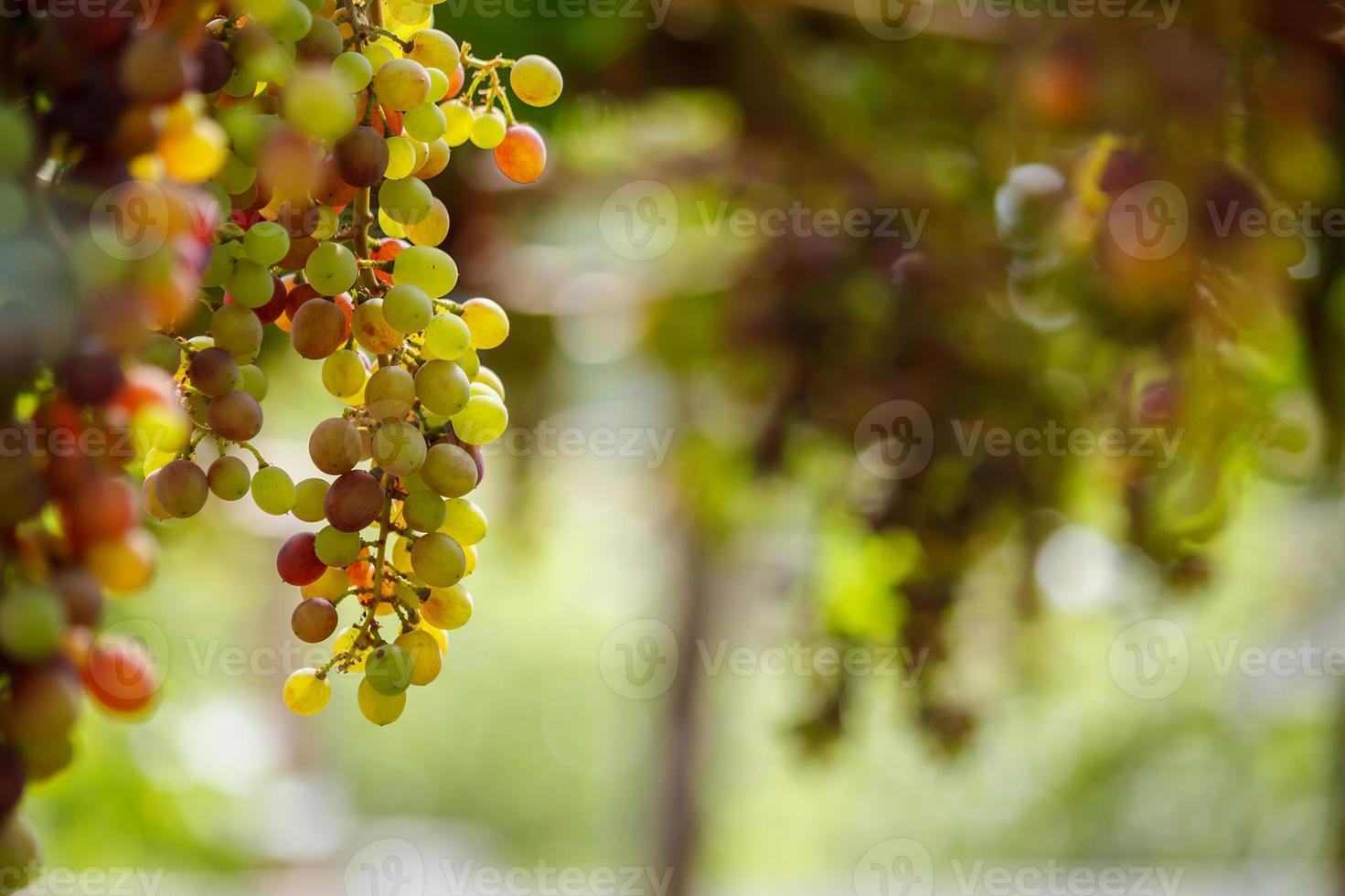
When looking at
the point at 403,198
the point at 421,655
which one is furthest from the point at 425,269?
the point at 421,655

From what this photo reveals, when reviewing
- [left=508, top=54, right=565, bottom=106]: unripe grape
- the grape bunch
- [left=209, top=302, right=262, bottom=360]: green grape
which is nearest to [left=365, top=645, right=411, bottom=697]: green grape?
the grape bunch

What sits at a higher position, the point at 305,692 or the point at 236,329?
the point at 236,329

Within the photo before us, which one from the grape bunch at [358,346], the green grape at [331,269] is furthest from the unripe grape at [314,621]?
the green grape at [331,269]

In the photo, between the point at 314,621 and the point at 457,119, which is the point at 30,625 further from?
the point at 457,119

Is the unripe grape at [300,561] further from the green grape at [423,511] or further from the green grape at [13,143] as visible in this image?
the green grape at [13,143]

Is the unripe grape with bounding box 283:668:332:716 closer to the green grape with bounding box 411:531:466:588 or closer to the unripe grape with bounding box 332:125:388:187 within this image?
the green grape with bounding box 411:531:466:588

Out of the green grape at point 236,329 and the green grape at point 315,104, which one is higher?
the green grape at point 315,104

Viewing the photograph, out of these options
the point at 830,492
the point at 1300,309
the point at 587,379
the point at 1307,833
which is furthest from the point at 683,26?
the point at 1307,833
